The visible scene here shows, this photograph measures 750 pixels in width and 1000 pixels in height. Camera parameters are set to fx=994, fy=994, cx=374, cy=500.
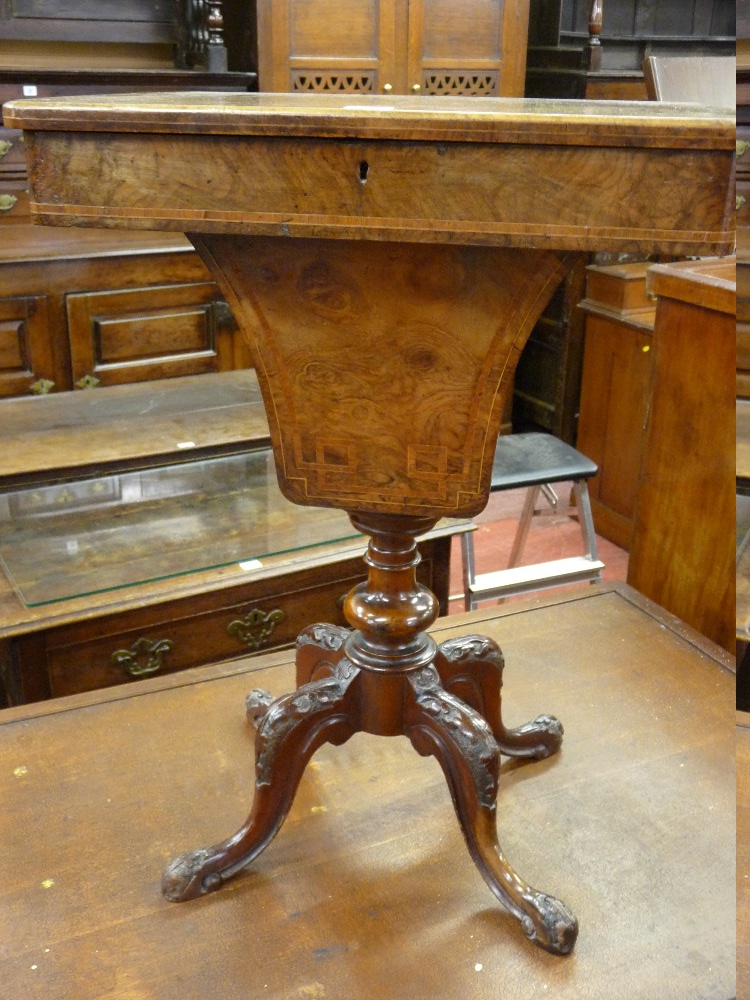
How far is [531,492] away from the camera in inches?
101

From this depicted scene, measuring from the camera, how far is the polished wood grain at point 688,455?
1338mm

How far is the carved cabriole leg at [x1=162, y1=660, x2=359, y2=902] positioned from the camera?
38.1 inches

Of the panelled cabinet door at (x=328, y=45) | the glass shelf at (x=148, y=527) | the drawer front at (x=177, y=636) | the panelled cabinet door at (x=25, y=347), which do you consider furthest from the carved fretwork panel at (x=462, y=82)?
the drawer front at (x=177, y=636)

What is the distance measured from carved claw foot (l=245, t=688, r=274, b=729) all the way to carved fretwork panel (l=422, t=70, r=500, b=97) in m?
2.60

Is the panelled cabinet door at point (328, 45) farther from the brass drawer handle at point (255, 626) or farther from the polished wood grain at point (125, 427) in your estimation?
the brass drawer handle at point (255, 626)

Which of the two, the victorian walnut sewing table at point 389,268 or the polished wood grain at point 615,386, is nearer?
the victorian walnut sewing table at point 389,268

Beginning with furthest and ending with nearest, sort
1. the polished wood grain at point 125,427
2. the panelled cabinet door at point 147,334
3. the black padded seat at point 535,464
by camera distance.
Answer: the panelled cabinet door at point 147,334, the black padded seat at point 535,464, the polished wood grain at point 125,427

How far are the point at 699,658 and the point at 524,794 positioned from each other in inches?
Answer: 15.1

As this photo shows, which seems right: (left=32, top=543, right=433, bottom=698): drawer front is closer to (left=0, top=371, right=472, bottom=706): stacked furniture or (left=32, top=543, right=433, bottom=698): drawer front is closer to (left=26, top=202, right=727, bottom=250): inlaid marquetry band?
(left=0, top=371, right=472, bottom=706): stacked furniture

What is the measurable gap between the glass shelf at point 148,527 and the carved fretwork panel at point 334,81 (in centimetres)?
165

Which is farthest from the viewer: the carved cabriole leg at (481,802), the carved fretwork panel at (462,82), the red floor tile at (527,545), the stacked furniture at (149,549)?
the carved fretwork panel at (462,82)

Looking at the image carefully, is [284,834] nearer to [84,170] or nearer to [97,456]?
[84,170]

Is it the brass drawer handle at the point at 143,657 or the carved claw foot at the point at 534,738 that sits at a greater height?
the carved claw foot at the point at 534,738

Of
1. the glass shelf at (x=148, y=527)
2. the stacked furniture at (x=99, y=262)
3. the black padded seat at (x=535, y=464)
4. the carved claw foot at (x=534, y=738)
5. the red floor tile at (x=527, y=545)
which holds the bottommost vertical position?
the red floor tile at (x=527, y=545)
